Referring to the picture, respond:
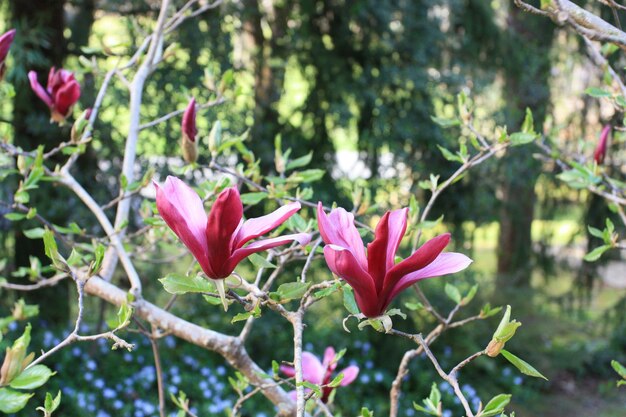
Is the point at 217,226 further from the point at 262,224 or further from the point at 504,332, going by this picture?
the point at 504,332

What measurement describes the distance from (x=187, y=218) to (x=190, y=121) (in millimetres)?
460

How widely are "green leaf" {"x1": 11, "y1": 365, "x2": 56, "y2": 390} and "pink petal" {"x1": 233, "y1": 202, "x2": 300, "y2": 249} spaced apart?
207mm

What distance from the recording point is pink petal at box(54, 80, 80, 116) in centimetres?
122

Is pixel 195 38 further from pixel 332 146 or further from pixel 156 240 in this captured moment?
pixel 156 240

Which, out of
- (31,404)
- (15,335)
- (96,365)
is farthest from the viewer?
(96,365)

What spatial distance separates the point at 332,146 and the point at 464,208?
0.78 metres

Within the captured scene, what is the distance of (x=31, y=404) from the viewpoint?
2785 mm

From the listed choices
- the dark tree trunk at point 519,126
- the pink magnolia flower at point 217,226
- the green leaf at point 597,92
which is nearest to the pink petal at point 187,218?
the pink magnolia flower at point 217,226

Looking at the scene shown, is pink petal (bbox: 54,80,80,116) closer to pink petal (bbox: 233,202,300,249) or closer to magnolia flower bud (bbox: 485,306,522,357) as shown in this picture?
pink petal (bbox: 233,202,300,249)

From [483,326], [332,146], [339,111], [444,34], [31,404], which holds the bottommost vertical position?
[483,326]

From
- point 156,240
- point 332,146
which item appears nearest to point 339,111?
point 332,146

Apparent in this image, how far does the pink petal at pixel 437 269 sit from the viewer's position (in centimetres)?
63

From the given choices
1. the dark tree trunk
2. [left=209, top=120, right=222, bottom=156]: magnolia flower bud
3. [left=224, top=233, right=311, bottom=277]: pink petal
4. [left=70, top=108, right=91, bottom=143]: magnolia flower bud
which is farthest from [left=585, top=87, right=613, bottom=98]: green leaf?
the dark tree trunk

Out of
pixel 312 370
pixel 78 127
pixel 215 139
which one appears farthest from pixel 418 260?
pixel 78 127
